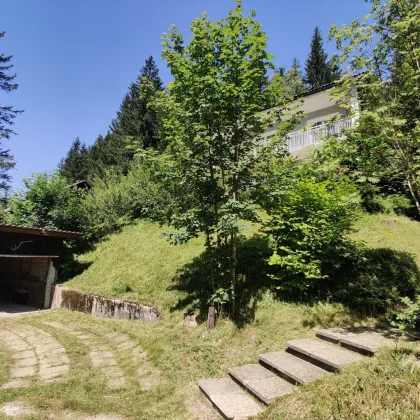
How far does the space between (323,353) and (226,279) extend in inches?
115

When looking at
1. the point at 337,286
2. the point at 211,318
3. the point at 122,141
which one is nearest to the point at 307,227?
the point at 337,286

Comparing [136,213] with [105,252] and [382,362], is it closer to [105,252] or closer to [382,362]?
[105,252]

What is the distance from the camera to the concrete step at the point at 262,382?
3.72 meters

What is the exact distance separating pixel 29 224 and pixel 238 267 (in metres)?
11.8

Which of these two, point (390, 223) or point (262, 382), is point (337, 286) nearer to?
point (262, 382)

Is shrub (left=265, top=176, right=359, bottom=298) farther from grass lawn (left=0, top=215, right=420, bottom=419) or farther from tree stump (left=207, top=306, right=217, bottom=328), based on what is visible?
tree stump (left=207, top=306, right=217, bottom=328)

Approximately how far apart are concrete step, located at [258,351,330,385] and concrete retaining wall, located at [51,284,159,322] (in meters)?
3.81

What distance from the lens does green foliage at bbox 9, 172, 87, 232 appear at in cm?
1455

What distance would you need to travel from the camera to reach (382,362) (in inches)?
143

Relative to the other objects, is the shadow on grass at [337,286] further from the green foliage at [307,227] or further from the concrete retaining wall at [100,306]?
the concrete retaining wall at [100,306]

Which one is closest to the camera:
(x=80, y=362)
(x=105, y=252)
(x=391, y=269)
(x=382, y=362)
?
(x=382, y=362)

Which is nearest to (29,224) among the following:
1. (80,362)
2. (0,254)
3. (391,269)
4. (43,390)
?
(0,254)

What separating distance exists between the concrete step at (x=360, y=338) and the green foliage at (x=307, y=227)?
3.61ft

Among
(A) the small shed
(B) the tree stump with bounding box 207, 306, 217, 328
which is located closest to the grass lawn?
(B) the tree stump with bounding box 207, 306, 217, 328
